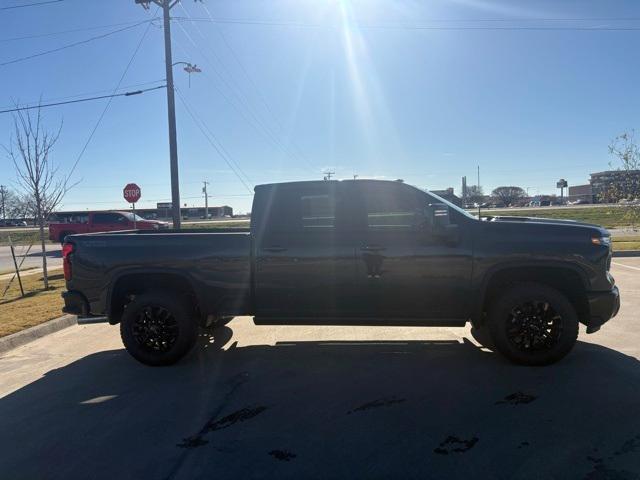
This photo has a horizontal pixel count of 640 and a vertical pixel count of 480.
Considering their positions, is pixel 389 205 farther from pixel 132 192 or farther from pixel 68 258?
pixel 132 192

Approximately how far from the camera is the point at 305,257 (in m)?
4.91

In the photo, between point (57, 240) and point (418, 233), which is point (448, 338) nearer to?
point (418, 233)

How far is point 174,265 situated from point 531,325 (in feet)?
12.6

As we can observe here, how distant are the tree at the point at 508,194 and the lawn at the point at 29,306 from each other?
119955 millimetres

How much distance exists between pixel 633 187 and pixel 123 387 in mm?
16589

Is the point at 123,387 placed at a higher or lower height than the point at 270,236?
lower

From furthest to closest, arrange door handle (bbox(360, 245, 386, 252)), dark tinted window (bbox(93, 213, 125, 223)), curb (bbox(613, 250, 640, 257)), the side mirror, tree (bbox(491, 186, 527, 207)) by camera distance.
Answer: tree (bbox(491, 186, 527, 207))
dark tinted window (bbox(93, 213, 125, 223))
curb (bbox(613, 250, 640, 257))
door handle (bbox(360, 245, 386, 252))
the side mirror

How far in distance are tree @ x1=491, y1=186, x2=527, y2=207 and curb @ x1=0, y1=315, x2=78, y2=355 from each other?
121999 mm

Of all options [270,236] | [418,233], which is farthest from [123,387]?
[418,233]

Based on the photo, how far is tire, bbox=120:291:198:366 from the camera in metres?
5.07

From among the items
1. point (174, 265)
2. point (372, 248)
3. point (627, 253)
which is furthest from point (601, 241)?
point (627, 253)

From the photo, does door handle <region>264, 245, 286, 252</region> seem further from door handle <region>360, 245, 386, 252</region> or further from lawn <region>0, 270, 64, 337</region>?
lawn <region>0, 270, 64, 337</region>

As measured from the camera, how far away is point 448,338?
5969 mm

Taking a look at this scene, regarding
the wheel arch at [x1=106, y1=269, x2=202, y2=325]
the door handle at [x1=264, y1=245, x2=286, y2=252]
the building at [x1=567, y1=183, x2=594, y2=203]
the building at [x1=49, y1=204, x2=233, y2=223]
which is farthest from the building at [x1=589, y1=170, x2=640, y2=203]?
the building at [x1=567, y1=183, x2=594, y2=203]
